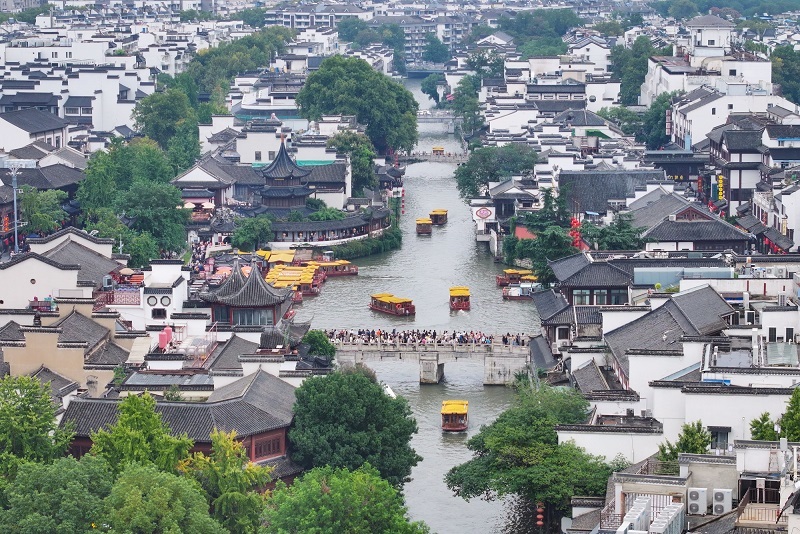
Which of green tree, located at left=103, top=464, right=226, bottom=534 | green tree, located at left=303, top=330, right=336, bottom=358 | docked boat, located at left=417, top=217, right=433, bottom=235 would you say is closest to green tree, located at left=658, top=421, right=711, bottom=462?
green tree, located at left=103, top=464, right=226, bottom=534

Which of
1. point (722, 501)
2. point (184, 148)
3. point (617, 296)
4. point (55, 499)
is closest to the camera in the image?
point (722, 501)

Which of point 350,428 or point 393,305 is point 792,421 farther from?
point 393,305

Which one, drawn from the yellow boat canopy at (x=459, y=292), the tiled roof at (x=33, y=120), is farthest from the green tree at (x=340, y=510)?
the tiled roof at (x=33, y=120)

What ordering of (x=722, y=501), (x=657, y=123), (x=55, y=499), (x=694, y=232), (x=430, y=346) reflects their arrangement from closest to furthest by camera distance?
(x=722, y=501) → (x=55, y=499) → (x=430, y=346) → (x=694, y=232) → (x=657, y=123)

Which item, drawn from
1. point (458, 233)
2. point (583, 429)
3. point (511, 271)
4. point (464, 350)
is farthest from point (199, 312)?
point (458, 233)

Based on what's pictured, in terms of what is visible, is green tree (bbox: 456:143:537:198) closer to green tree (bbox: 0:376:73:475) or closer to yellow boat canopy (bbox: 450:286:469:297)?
yellow boat canopy (bbox: 450:286:469:297)

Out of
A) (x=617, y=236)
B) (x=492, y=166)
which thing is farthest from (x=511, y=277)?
(x=492, y=166)

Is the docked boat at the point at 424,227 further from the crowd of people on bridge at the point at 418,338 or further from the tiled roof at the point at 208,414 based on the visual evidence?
the tiled roof at the point at 208,414
